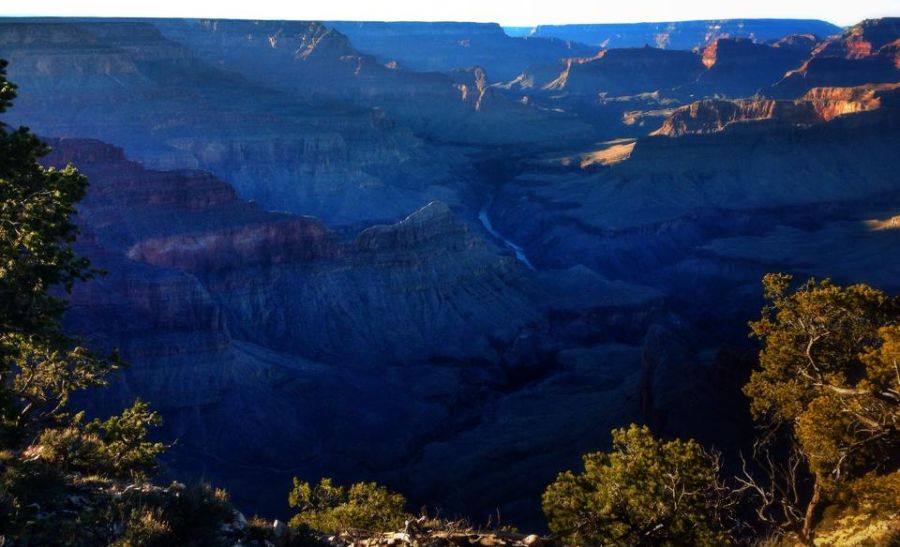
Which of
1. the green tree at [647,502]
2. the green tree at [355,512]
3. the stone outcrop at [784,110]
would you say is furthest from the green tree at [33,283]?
the stone outcrop at [784,110]

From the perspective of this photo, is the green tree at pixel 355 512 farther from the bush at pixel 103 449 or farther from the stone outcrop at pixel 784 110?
the stone outcrop at pixel 784 110

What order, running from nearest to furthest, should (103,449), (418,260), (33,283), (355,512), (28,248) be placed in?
(28,248) → (33,283) → (103,449) → (355,512) → (418,260)

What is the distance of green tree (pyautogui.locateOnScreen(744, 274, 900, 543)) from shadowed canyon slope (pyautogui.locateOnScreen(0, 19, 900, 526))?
583 inches

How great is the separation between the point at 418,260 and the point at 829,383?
49990mm

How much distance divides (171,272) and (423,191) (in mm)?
67730

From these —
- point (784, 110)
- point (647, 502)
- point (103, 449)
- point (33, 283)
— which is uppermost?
point (784, 110)

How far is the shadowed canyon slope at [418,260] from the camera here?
4397cm

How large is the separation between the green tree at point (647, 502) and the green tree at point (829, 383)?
123 centimetres

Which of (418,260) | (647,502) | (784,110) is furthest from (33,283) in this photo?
(784,110)

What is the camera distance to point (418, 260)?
66500 millimetres

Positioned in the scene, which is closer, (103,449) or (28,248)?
(28,248)

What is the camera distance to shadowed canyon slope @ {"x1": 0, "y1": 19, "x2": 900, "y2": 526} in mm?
43969

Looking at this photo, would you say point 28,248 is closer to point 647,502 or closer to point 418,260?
point 647,502

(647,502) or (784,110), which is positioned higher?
(784,110)
